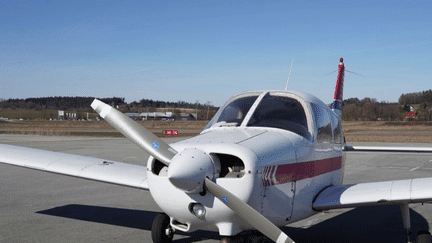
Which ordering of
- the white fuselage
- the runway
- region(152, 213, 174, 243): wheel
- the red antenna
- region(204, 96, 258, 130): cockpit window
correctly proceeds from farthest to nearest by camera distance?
the red antenna
the runway
region(152, 213, 174, 243): wheel
region(204, 96, 258, 130): cockpit window
the white fuselage

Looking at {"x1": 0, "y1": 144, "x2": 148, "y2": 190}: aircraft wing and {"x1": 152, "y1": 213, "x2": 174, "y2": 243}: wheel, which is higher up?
{"x1": 0, "y1": 144, "x2": 148, "y2": 190}: aircraft wing

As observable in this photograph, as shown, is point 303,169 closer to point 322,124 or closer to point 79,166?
point 322,124

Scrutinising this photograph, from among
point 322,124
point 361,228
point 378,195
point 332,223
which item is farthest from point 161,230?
point 361,228

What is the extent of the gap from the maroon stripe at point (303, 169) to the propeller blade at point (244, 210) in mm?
613

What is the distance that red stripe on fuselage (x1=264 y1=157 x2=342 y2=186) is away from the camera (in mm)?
4207

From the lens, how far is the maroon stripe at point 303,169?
13.8ft

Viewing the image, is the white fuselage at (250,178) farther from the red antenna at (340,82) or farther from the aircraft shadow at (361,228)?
the red antenna at (340,82)

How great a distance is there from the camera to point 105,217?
23.9ft

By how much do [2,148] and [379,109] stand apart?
4698 inches

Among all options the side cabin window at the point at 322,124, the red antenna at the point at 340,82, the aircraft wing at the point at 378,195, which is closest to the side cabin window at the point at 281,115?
Answer: the side cabin window at the point at 322,124

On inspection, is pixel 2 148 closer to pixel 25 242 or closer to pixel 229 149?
pixel 25 242

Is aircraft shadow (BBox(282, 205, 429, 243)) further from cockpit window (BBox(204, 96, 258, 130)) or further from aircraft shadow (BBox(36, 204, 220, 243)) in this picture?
cockpit window (BBox(204, 96, 258, 130))

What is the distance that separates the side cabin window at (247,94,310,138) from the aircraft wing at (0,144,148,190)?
2037 mm

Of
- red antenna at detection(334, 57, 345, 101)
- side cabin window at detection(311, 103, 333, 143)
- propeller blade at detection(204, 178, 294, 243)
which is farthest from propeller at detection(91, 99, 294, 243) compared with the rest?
red antenna at detection(334, 57, 345, 101)
